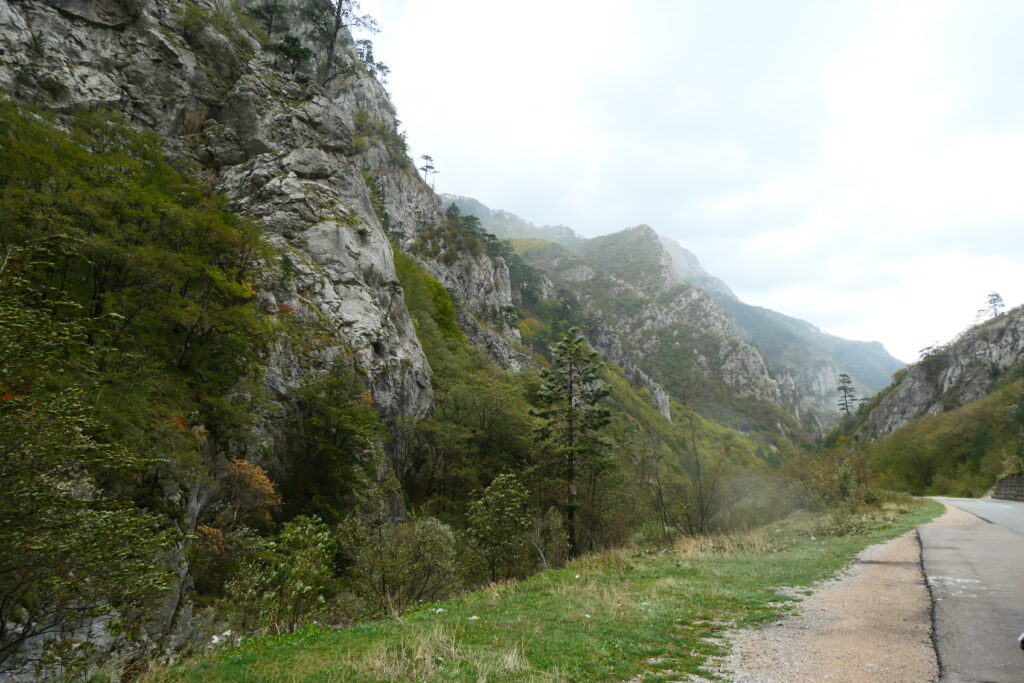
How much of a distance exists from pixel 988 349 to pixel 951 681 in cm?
11391

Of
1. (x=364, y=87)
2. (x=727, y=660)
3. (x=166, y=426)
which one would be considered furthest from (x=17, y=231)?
(x=364, y=87)

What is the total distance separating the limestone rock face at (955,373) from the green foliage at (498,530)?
320 feet

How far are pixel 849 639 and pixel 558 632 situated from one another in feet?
15.8

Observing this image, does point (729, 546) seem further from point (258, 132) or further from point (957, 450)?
point (957, 450)

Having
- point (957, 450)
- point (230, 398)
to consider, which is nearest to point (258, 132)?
point (230, 398)

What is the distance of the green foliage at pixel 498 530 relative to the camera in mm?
20547

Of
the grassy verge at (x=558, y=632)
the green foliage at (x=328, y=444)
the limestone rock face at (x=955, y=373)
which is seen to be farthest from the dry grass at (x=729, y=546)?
the limestone rock face at (x=955, y=373)

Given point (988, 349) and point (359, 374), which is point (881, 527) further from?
point (988, 349)

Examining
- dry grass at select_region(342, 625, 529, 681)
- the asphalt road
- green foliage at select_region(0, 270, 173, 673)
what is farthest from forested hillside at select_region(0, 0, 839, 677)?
the asphalt road

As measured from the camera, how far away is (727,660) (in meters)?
7.14

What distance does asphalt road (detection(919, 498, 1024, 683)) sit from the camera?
608cm

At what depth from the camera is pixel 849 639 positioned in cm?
762

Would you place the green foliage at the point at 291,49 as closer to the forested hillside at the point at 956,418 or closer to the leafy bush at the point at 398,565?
the leafy bush at the point at 398,565

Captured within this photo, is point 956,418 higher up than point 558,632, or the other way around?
point 956,418
